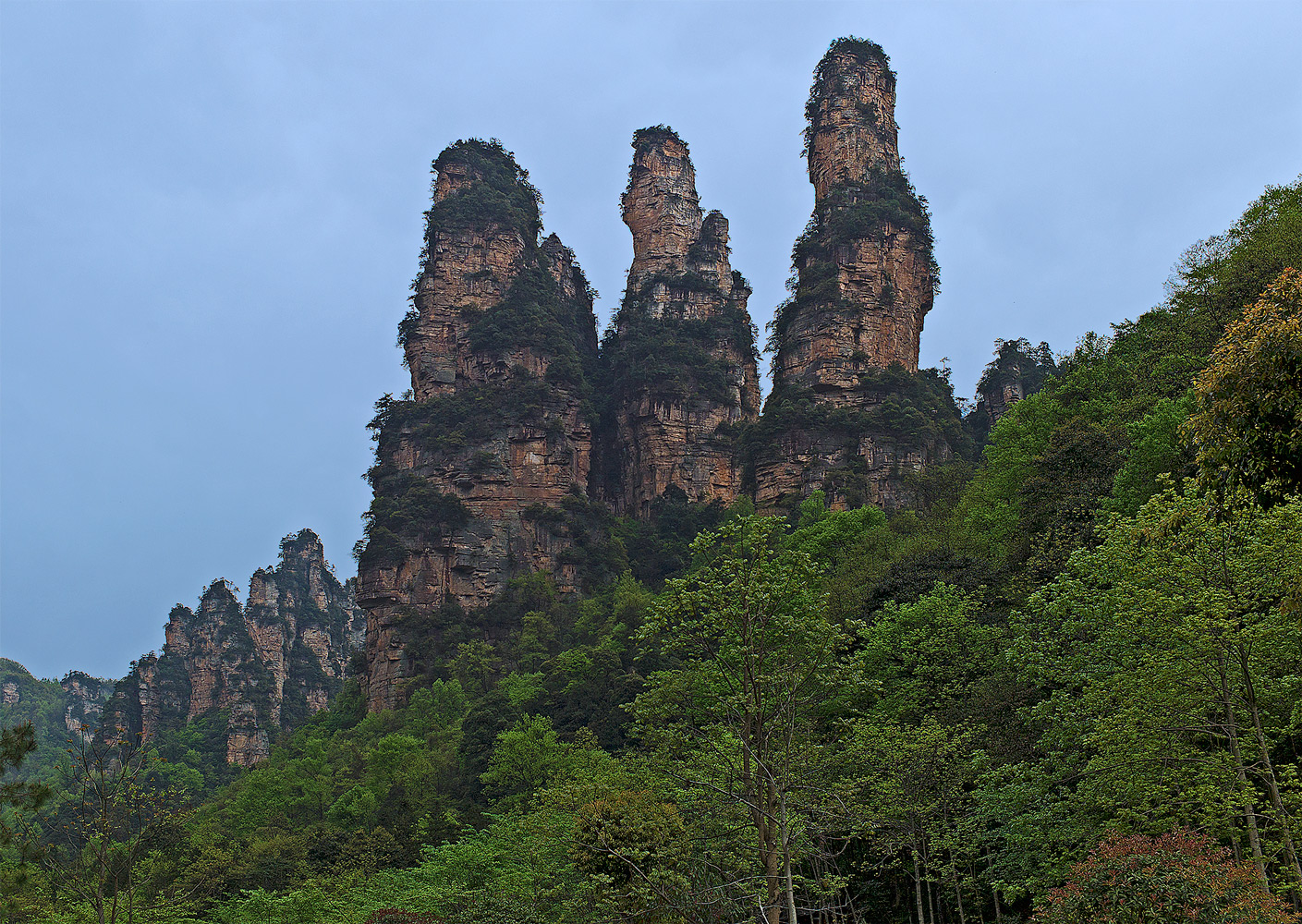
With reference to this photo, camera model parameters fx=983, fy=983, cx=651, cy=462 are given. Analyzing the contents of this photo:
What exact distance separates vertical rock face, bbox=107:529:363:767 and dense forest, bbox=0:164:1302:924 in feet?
141

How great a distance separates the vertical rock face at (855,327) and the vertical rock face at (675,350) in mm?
7773

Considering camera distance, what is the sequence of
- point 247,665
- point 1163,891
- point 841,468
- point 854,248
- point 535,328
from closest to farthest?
point 1163,891, point 841,468, point 854,248, point 535,328, point 247,665

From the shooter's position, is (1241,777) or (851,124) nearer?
(1241,777)

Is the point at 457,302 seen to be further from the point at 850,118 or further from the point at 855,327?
the point at 850,118

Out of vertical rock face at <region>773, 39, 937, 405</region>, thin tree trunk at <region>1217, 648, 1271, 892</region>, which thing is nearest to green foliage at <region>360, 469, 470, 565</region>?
vertical rock face at <region>773, 39, 937, 405</region>

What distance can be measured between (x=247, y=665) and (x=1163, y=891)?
3560 inches

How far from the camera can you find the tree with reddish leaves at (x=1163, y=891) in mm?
8984

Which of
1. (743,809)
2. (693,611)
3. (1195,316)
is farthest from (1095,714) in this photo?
(1195,316)

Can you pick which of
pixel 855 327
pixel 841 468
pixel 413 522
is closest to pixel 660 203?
pixel 855 327

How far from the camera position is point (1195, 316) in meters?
29.7

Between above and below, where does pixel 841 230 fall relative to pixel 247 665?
above

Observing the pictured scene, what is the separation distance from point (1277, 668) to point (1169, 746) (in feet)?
6.04

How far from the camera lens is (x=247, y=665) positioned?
88.4m

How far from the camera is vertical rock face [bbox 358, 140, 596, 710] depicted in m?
65.7
